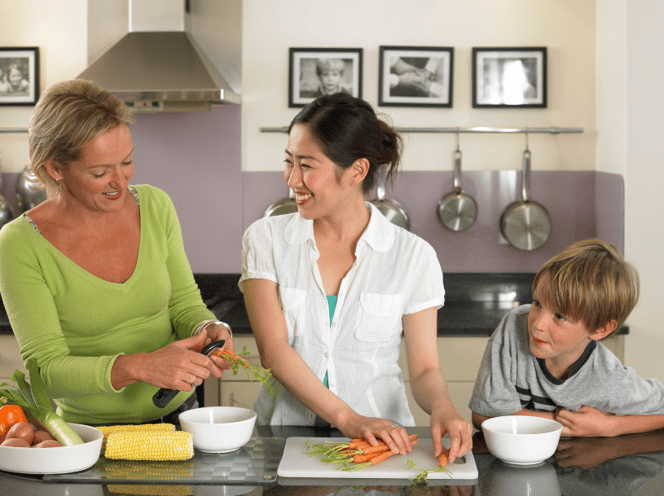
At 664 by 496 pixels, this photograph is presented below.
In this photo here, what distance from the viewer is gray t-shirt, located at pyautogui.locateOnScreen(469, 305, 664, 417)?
1399mm

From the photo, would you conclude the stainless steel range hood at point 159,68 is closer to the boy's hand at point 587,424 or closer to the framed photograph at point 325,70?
the framed photograph at point 325,70

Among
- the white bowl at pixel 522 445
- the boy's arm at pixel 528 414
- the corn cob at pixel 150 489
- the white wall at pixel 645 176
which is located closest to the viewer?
the corn cob at pixel 150 489

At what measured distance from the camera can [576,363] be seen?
1438mm

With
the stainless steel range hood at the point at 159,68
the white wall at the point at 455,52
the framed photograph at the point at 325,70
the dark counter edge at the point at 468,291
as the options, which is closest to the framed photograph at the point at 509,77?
the white wall at the point at 455,52

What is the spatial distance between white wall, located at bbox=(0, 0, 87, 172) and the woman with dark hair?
73.7 inches

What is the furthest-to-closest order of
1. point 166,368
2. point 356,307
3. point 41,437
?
point 356,307
point 166,368
point 41,437

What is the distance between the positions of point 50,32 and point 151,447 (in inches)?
95.1

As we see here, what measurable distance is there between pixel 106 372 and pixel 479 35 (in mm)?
2264

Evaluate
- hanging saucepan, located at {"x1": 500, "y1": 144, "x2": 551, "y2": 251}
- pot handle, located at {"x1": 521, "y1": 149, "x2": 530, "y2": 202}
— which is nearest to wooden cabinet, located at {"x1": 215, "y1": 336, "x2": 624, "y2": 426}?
hanging saucepan, located at {"x1": 500, "y1": 144, "x2": 551, "y2": 251}

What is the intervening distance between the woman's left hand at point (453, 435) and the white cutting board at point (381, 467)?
19 mm

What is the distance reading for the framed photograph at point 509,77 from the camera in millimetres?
2957

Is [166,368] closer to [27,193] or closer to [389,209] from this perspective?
[389,209]

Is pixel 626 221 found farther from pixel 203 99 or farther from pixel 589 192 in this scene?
pixel 203 99

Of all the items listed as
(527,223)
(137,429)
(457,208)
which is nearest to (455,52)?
(457,208)
